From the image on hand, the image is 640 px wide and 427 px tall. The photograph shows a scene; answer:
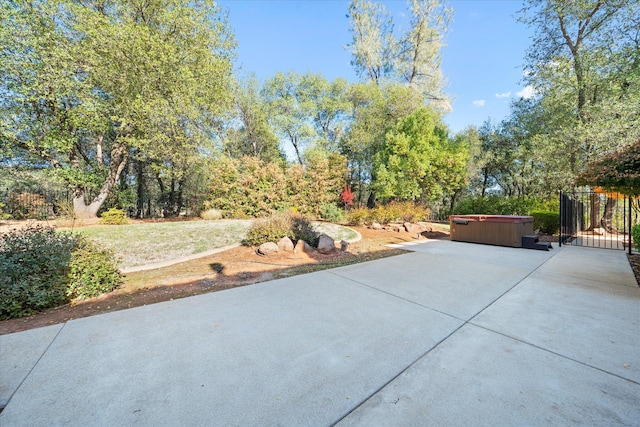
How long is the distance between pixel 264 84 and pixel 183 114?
866cm

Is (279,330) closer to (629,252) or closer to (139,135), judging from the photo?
(629,252)

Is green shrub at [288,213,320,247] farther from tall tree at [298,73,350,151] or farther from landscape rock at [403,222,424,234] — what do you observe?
tall tree at [298,73,350,151]

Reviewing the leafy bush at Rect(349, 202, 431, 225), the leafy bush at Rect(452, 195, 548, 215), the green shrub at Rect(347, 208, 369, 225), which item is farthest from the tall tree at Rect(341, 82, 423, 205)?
the leafy bush at Rect(452, 195, 548, 215)

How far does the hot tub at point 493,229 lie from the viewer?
22.8 feet

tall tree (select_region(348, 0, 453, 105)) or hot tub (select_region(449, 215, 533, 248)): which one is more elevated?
tall tree (select_region(348, 0, 453, 105))

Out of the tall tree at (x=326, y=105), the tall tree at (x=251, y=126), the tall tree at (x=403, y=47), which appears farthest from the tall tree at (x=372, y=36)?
the tall tree at (x=251, y=126)

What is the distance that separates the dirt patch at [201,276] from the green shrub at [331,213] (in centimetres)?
540

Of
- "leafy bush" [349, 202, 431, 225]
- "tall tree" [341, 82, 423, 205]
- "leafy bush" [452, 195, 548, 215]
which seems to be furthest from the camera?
"tall tree" [341, 82, 423, 205]

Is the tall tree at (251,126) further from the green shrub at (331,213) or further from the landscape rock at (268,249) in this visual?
the landscape rock at (268,249)

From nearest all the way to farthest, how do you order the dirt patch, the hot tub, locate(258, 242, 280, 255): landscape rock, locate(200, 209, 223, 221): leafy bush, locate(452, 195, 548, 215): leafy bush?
the dirt patch < locate(258, 242, 280, 255): landscape rock < the hot tub < locate(452, 195, 548, 215): leafy bush < locate(200, 209, 223, 221): leafy bush

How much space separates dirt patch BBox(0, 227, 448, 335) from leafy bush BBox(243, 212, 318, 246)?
1.19ft

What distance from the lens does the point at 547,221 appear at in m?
9.33

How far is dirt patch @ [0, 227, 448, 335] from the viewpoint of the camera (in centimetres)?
300

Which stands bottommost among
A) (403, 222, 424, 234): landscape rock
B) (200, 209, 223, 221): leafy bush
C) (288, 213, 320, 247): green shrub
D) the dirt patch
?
the dirt patch
